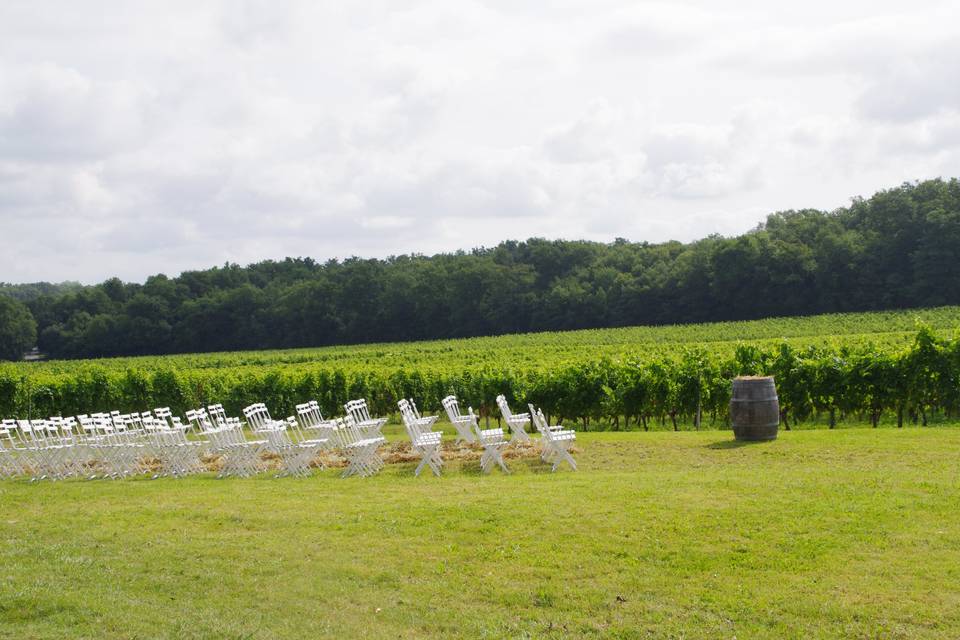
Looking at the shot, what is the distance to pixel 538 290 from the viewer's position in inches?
3364

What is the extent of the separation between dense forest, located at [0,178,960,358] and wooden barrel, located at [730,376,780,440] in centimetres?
Result: 5420

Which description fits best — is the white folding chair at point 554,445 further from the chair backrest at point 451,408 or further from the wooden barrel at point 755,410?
the wooden barrel at point 755,410

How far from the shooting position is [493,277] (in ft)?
281

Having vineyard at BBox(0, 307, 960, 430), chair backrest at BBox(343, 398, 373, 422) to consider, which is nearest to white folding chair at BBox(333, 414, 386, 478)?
A: chair backrest at BBox(343, 398, 373, 422)

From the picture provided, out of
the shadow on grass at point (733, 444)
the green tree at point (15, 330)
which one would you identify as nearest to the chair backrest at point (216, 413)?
the shadow on grass at point (733, 444)

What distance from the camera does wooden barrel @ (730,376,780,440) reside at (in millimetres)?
13781

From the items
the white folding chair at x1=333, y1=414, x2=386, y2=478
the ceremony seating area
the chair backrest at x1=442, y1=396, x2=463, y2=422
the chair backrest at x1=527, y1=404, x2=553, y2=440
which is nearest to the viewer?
the chair backrest at x1=527, y1=404, x2=553, y2=440

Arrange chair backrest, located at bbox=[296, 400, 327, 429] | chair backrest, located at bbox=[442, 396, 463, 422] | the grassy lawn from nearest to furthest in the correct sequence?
1. the grassy lawn
2. chair backrest, located at bbox=[442, 396, 463, 422]
3. chair backrest, located at bbox=[296, 400, 327, 429]

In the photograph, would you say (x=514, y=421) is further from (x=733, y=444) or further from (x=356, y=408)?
(x=356, y=408)

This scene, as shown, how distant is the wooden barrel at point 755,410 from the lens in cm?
1378

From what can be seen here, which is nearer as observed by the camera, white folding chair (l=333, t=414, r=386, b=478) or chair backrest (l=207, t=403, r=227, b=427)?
white folding chair (l=333, t=414, r=386, b=478)

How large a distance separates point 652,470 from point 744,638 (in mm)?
6072

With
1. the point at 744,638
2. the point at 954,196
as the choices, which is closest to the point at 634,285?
the point at 954,196

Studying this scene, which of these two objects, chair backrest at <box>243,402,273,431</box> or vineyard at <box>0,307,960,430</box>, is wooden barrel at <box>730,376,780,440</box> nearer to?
vineyard at <box>0,307,960,430</box>
